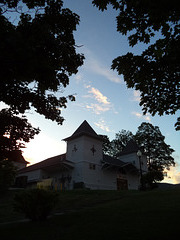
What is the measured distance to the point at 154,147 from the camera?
57.4 metres

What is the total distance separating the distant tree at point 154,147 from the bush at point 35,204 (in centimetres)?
4770

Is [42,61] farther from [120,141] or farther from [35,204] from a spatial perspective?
[120,141]

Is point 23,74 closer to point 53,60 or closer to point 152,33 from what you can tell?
point 53,60

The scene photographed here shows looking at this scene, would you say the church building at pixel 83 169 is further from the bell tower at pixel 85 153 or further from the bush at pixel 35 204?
the bush at pixel 35 204

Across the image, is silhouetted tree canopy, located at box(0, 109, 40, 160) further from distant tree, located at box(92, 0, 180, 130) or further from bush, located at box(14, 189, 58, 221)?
distant tree, located at box(92, 0, 180, 130)

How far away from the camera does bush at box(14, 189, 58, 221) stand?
9008 millimetres

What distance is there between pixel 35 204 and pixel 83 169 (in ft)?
70.2

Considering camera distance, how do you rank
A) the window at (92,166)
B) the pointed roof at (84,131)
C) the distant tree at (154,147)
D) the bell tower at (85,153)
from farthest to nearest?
1. the distant tree at (154,147)
2. the pointed roof at (84,131)
3. the window at (92,166)
4. the bell tower at (85,153)

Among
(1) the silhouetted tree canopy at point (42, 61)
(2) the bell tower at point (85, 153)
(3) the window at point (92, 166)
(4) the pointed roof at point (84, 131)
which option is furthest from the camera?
(4) the pointed roof at point (84, 131)

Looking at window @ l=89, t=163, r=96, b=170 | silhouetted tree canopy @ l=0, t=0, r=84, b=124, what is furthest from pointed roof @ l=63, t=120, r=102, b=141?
silhouetted tree canopy @ l=0, t=0, r=84, b=124

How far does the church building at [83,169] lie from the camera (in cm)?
3039

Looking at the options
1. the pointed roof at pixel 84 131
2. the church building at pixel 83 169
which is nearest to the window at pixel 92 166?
the church building at pixel 83 169

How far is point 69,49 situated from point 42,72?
74.6 inches

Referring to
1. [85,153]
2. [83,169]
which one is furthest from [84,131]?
[83,169]
